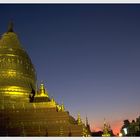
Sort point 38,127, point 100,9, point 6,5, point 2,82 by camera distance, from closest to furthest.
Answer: point 6,5 → point 100,9 → point 38,127 → point 2,82

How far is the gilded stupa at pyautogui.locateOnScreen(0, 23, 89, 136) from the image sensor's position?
10789 millimetres

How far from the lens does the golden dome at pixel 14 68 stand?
13539 mm

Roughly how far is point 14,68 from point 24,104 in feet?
7.72

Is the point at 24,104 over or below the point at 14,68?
below

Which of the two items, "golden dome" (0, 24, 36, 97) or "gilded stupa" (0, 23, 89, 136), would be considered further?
"golden dome" (0, 24, 36, 97)

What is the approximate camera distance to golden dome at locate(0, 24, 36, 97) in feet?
44.4

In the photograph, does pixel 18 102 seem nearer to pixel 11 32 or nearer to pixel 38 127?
pixel 38 127

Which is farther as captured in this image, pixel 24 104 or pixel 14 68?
pixel 14 68

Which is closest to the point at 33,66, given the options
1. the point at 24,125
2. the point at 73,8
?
the point at 24,125

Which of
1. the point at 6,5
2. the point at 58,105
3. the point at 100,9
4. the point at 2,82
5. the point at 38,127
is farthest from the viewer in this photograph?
the point at 2,82

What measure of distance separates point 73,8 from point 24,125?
487cm

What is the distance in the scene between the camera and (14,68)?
1402 cm

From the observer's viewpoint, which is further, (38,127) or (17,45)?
(17,45)

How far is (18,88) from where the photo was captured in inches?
536
